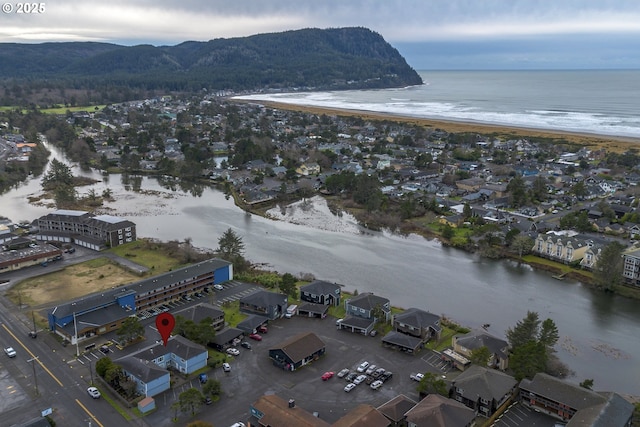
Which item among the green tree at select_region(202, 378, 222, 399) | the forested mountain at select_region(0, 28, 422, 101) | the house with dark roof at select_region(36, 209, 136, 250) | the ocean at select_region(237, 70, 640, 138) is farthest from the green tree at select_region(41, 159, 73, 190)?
the forested mountain at select_region(0, 28, 422, 101)

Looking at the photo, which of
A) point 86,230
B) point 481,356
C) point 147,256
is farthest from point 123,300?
point 481,356

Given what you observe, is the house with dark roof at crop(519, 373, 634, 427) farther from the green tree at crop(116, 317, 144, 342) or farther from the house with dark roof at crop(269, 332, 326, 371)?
the green tree at crop(116, 317, 144, 342)

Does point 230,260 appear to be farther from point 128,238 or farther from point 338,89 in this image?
point 338,89

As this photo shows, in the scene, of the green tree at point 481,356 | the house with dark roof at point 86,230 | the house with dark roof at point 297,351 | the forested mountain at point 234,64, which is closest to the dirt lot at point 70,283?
the house with dark roof at point 86,230

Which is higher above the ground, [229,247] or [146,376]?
[229,247]

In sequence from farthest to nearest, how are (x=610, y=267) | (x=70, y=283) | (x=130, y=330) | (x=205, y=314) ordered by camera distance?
(x=610, y=267), (x=70, y=283), (x=205, y=314), (x=130, y=330)

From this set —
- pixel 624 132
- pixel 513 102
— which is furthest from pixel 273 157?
pixel 513 102

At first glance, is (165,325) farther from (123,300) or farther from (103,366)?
(123,300)
